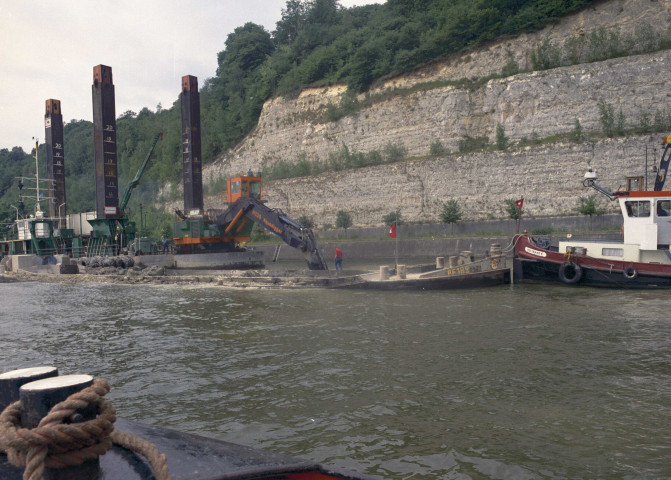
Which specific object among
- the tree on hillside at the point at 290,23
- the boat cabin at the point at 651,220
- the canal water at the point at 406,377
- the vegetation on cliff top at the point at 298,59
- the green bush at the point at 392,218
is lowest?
the canal water at the point at 406,377

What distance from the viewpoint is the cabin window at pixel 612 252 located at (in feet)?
64.4

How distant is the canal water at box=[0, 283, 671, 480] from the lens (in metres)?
5.43

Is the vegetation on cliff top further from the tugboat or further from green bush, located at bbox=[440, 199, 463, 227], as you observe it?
the tugboat

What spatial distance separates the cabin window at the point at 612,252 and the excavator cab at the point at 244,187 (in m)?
20.2

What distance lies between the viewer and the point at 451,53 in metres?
51.2

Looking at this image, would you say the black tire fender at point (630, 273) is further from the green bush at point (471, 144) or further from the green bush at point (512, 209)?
the green bush at point (471, 144)

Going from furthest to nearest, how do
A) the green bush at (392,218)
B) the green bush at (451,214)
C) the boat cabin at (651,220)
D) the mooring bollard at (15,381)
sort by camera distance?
the green bush at (392,218), the green bush at (451,214), the boat cabin at (651,220), the mooring bollard at (15,381)

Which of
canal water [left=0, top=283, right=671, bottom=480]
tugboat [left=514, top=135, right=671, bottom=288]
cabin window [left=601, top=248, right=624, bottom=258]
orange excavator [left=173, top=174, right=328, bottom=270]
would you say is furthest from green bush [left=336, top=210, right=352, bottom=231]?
canal water [left=0, top=283, right=671, bottom=480]

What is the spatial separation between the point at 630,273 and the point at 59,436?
69.1 ft

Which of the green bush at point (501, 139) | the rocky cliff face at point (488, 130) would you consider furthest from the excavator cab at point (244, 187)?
the green bush at point (501, 139)

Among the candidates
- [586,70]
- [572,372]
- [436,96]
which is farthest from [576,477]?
[436,96]

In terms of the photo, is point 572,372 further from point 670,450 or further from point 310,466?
point 310,466

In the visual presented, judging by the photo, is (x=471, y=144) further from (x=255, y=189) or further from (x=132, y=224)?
(x=132, y=224)

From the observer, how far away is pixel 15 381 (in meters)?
2.10
